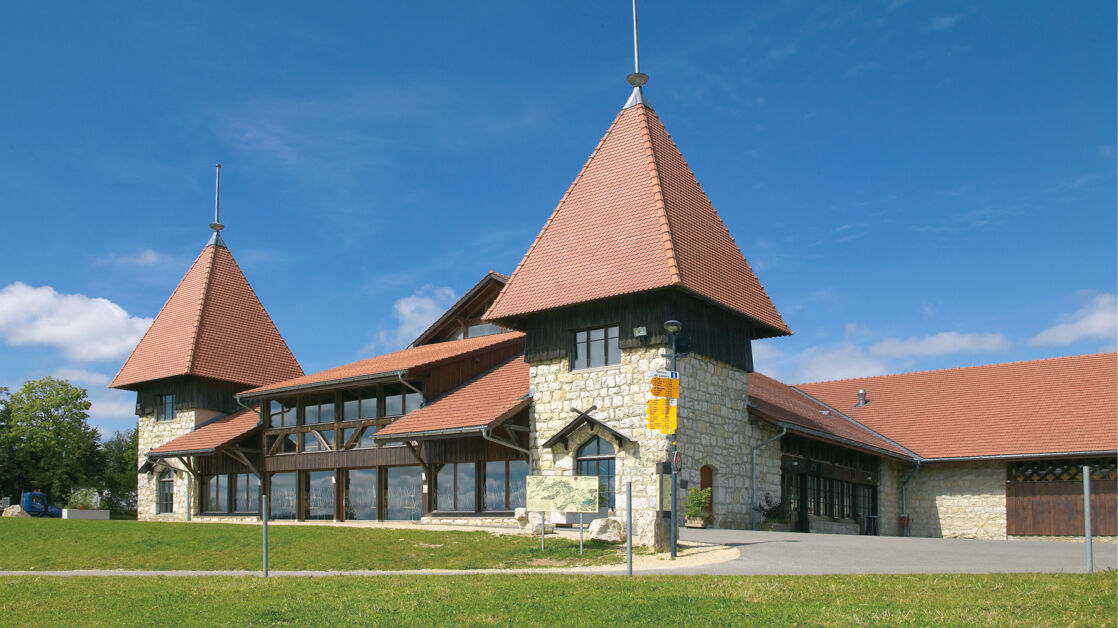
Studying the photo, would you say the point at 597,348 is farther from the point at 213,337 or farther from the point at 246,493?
the point at 213,337

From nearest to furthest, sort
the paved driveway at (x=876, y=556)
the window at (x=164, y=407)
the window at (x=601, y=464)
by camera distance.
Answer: the paved driveway at (x=876, y=556) < the window at (x=601, y=464) < the window at (x=164, y=407)

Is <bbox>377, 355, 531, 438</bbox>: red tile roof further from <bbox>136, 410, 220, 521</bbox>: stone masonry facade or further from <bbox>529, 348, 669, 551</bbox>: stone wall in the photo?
<bbox>136, 410, 220, 521</bbox>: stone masonry facade

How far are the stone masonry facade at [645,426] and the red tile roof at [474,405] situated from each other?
1.01m

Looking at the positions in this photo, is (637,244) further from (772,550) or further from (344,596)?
(344,596)

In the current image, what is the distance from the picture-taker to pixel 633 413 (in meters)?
21.3

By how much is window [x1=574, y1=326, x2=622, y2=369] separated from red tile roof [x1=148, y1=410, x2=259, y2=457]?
1297 cm

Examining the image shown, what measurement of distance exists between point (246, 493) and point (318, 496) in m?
3.90

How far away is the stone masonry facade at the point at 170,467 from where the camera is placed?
3388cm

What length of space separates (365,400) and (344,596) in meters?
17.1

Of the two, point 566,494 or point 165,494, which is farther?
point 165,494

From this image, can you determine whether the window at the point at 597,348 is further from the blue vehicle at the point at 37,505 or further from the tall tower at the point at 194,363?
the blue vehicle at the point at 37,505

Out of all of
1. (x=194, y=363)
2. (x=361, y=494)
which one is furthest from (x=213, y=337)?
(x=361, y=494)

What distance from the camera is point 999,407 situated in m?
31.0

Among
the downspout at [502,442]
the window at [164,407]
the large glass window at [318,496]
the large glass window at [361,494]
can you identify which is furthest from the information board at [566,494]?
the window at [164,407]
